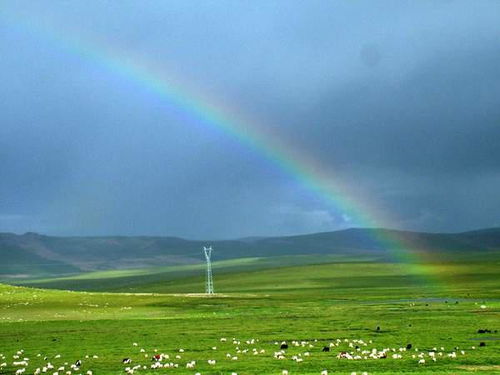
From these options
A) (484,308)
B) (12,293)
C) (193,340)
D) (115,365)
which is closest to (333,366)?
(115,365)

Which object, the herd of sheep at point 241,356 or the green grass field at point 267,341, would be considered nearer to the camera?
the green grass field at point 267,341

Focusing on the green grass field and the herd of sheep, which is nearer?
the green grass field

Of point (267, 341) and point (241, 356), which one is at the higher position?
point (241, 356)

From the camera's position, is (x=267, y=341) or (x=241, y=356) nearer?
(x=241, y=356)

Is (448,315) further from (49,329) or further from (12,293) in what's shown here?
(12,293)

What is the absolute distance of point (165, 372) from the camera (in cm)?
2547

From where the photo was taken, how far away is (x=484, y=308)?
64.6 m

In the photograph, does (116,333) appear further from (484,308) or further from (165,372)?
(484,308)

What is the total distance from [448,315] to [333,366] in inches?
1349

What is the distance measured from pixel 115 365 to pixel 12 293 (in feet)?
289

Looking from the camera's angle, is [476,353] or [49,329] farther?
[49,329]

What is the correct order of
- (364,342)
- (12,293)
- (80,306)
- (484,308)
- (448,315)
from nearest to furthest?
(364,342)
(448,315)
(484,308)
(80,306)
(12,293)

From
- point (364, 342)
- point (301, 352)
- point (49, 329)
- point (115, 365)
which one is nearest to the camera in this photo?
point (115, 365)

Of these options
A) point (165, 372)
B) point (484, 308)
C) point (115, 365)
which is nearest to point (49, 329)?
point (115, 365)
